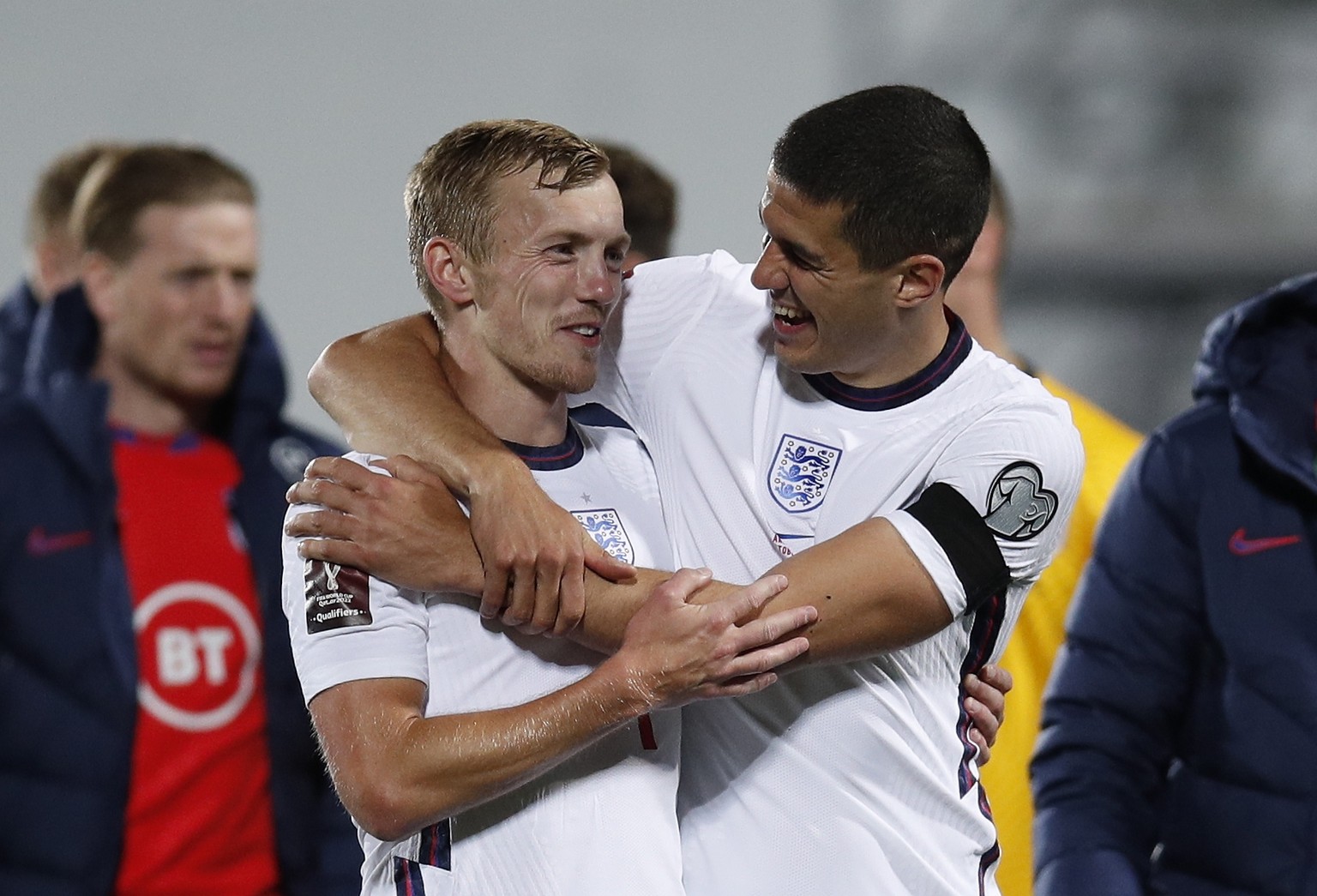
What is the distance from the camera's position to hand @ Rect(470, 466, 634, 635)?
5.24 ft

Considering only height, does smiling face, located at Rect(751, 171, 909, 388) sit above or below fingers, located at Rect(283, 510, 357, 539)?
above

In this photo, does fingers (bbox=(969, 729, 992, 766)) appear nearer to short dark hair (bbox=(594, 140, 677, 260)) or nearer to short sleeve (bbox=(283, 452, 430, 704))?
short sleeve (bbox=(283, 452, 430, 704))

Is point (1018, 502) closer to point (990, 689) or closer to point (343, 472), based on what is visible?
point (990, 689)

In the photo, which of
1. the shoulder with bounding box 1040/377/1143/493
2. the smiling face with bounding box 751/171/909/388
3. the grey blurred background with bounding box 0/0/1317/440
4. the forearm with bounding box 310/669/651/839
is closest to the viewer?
the forearm with bounding box 310/669/651/839

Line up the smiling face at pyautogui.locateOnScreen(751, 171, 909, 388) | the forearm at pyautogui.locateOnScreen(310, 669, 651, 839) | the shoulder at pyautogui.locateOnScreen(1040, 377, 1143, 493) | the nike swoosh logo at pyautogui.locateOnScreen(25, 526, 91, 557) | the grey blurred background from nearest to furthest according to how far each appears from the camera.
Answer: the forearm at pyautogui.locateOnScreen(310, 669, 651, 839), the smiling face at pyautogui.locateOnScreen(751, 171, 909, 388), the nike swoosh logo at pyautogui.locateOnScreen(25, 526, 91, 557), the shoulder at pyautogui.locateOnScreen(1040, 377, 1143, 493), the grey blurred background

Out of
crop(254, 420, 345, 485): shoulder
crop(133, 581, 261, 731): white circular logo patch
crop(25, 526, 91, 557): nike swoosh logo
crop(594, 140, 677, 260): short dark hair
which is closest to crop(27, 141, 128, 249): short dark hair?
crop(254, 420, 345, 485): shoulder

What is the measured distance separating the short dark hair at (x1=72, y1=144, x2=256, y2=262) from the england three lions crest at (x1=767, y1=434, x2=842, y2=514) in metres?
1.78

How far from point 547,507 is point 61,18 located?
4.19m

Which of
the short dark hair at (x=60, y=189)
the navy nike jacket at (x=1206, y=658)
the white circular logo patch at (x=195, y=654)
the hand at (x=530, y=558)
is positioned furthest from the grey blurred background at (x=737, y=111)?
the hand at (x=530, y=558)

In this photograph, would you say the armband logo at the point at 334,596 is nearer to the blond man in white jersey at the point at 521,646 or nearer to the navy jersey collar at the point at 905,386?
the blond man in white jersey at the point at 521,646

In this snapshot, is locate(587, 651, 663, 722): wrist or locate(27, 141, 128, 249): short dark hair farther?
locate(27, 141, 128, 249): short dark hair

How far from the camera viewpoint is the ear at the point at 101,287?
10.3ft

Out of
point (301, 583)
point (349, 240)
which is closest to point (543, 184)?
point (301, 583)

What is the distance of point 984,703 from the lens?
1.86 metres
